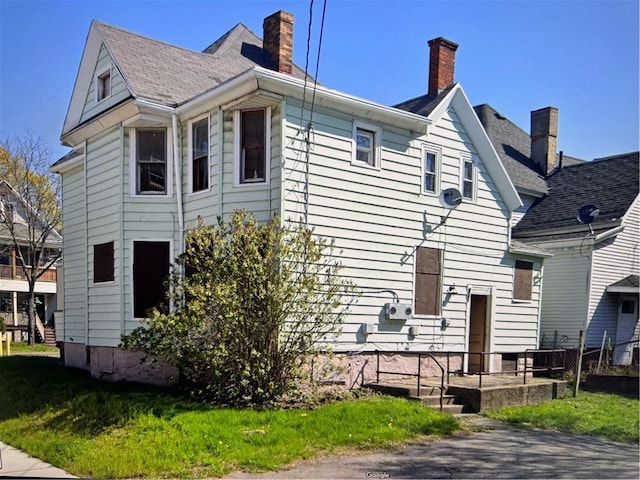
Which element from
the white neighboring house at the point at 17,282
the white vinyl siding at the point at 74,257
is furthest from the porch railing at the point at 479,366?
the white neighboring house at the point at 17,282

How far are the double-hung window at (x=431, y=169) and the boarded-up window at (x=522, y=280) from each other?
12.3 feet

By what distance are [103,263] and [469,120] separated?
9610 mm

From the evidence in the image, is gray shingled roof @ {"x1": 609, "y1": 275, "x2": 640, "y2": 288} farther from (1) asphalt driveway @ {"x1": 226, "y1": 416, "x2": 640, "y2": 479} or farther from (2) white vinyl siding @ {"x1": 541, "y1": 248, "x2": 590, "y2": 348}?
(1) asphalt driveway @ {"x1": 226, "y1": 416, "x2": 640, "y2": 479}

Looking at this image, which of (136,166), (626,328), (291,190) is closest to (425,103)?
(291,190)

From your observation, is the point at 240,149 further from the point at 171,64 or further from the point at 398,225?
the point at 171,64

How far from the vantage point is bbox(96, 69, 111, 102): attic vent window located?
45.2ft

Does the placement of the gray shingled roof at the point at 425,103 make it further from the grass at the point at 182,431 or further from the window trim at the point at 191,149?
the grass at the point at 182,431

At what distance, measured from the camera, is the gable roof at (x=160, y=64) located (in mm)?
12711

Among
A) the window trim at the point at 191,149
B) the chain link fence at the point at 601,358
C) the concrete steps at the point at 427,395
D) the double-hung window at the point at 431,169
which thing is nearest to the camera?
the concrete steps at the point at 427,395

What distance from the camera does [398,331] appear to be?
1245 centimetres

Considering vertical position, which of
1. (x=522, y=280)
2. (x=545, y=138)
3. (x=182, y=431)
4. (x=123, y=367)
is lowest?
(x=182, y=431)

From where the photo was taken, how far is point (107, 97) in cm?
1354

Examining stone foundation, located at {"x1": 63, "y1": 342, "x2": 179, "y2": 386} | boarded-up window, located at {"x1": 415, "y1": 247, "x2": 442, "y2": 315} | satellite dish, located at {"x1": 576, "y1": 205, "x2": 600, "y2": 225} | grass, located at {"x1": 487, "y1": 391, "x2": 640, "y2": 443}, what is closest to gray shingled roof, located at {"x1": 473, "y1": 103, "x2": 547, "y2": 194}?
satellite dish, located at {"x1": 576, "y1": 205, "x2": 600, "y2": 225}

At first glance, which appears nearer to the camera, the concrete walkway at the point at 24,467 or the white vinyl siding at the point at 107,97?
the concrete walkway at the point at 24,467
